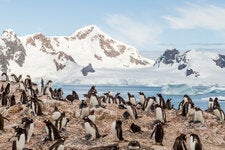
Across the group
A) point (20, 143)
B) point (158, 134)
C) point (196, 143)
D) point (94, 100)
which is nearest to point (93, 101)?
point (94, 100)

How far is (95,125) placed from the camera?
60.4ft

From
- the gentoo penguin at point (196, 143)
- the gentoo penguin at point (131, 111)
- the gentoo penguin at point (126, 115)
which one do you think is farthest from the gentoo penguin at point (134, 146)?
the gentoo penguin at point (126, 115)

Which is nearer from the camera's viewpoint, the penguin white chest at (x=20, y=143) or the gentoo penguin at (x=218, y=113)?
the penguin white chest at (x=20, y=143)

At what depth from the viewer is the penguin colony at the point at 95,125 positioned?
56.7 ft

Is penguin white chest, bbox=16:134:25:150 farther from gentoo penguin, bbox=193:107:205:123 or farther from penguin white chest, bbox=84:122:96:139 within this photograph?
gentoo penguin, bbox=193:107:205:123

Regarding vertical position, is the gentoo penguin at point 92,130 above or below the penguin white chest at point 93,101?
below

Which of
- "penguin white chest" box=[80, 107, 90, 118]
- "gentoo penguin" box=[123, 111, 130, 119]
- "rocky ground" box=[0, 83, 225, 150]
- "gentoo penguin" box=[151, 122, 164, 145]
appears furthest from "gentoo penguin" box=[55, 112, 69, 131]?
"gentoo penguin" box=[151, 122, 164, 145]

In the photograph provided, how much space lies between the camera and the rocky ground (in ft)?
58.1

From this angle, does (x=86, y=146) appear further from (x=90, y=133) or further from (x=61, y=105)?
(x=61, y=105)

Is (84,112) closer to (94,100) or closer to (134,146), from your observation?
(94,100)

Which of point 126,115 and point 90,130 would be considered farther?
point 126,115

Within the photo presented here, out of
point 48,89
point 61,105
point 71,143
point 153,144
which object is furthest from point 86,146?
point 48,89

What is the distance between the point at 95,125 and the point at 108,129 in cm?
326

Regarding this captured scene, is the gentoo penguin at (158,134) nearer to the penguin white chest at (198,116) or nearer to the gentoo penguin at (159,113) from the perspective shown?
the gentoo penguin at (159,113)
